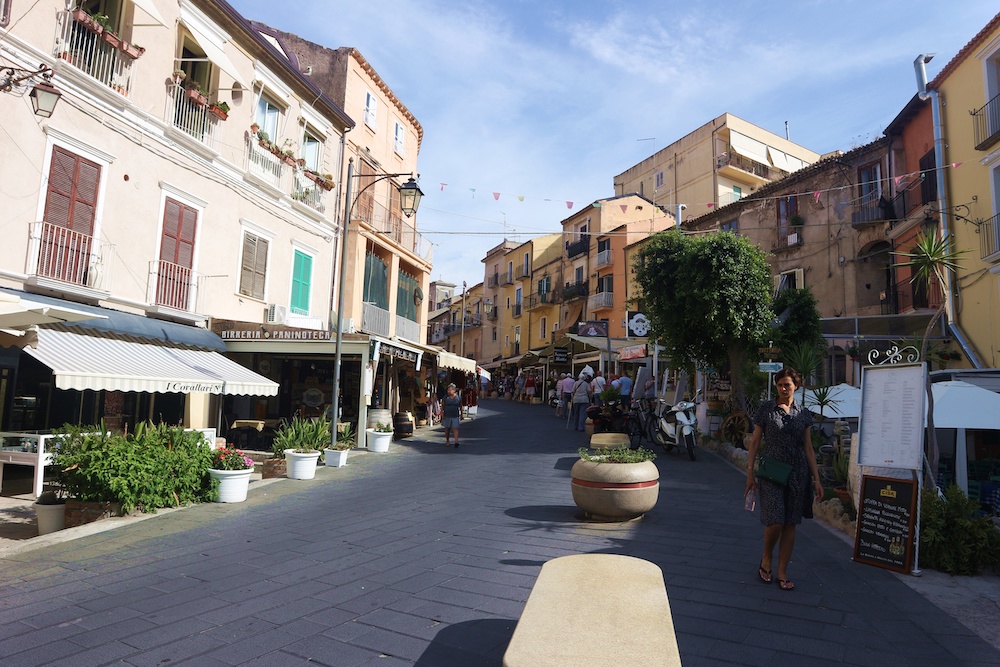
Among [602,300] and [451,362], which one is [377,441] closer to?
[451,362]

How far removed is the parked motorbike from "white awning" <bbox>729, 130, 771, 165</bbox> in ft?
81.4

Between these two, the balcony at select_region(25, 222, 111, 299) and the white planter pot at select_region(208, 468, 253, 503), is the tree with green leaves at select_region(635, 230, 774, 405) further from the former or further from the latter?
the balcony at select_region(25, 222, 111, 299)

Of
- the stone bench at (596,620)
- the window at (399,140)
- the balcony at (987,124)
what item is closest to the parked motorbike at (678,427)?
the stone bench at (596,620)

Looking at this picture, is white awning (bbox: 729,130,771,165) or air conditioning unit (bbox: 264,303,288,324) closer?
air conditioning unit (bbox: 264,303,288,324)

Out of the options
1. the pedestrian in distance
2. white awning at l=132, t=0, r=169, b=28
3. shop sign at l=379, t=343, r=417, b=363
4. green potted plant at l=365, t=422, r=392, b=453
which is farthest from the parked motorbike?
white awning at l=132, t=0, r=169, b=28

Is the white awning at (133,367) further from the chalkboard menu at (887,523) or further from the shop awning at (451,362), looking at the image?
the chalkboard menu at (887,523)

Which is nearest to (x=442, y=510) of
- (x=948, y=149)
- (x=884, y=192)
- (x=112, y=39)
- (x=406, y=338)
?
(x=112, y=39)

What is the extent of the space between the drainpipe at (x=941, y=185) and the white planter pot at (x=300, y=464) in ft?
53.1

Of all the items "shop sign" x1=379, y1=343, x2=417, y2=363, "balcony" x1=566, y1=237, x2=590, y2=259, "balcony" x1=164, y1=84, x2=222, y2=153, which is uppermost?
"balcony" x1=566, y1=237, x2=590, y2=259

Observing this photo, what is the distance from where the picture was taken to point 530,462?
12.8 m

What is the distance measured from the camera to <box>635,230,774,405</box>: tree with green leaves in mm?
15016

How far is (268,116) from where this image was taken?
16734mm

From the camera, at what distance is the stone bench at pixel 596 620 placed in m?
2.41

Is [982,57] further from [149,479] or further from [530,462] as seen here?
[149,479]
